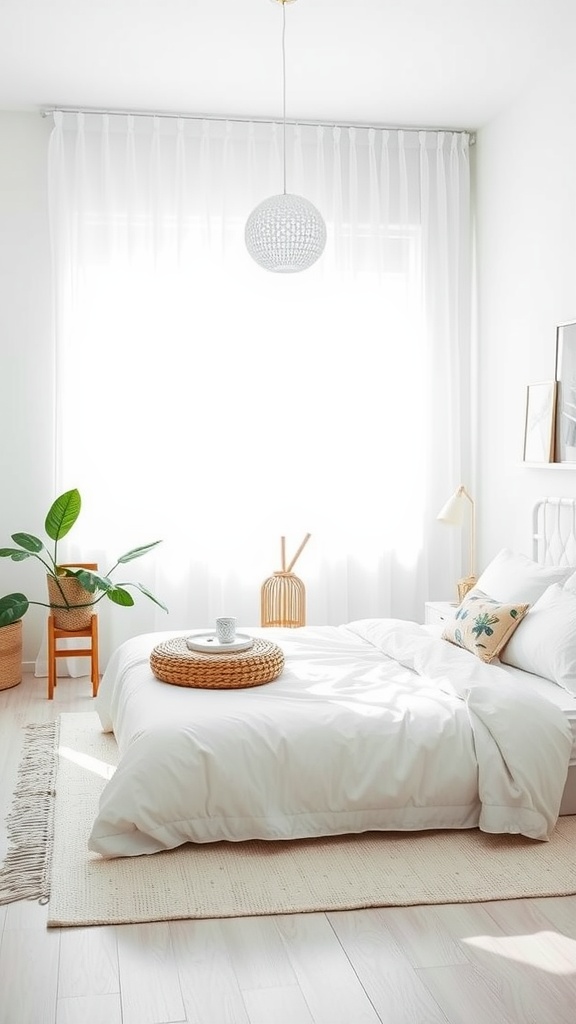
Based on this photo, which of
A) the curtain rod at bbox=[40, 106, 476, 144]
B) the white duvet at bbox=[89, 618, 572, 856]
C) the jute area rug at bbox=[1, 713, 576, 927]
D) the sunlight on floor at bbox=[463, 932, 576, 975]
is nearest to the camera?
the sunlight on floor at bbox=[463, 932, 576, 975]

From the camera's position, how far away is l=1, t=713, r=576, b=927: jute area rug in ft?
8.82

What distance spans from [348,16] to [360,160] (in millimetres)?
1514

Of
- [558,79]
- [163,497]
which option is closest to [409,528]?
[163,497]

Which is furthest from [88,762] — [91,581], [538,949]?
[538,949]

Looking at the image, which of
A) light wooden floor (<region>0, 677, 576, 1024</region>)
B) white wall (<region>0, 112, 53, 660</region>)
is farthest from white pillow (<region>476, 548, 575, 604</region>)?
white wall (<region>0, 112, 53, 660</region>)

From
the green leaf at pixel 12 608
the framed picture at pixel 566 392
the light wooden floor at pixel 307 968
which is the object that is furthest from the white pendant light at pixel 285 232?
the light wooden floor at pixel 307 968

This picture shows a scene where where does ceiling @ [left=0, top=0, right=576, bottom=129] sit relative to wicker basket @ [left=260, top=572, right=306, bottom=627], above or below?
above

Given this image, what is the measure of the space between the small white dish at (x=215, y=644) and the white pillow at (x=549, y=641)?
3.25 feet

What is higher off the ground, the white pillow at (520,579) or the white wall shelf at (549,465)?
the white wall shelf at (549,465)

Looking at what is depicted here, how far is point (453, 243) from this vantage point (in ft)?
19.0

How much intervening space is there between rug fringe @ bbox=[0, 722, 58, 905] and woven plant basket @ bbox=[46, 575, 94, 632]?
2.83 ft

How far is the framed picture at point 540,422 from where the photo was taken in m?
4.73

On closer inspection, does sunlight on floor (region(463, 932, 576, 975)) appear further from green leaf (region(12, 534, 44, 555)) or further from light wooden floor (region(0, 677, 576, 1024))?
green leaf (region(12, 534, 44, 555))

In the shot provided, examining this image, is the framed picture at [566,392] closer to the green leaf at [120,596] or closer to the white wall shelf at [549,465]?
the white wall shelf at [549,465]
